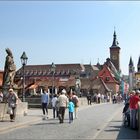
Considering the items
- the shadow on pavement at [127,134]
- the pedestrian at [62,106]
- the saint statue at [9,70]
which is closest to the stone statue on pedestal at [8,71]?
the saint statue at [9,70]

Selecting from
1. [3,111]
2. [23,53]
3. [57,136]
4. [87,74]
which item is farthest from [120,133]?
[87,74]

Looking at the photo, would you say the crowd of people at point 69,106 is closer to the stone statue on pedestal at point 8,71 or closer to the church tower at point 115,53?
the stone statue on pedestal at point 8,71

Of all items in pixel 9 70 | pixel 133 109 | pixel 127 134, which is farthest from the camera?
pixel 9 70

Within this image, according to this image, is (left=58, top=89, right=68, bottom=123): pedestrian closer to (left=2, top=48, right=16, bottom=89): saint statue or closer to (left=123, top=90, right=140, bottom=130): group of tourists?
(left=123, top=90, right=140, bottom=130): group of tourists

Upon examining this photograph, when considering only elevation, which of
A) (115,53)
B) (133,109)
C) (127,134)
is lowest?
(127,134)

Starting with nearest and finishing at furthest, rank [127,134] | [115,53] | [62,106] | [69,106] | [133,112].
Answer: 1. [127,134]
2. [133,112]
3. [62,106]
4. [69,106]
5. [115,53]

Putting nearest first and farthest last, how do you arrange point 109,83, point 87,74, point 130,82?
point 109,83
point 87,74
point 130,82

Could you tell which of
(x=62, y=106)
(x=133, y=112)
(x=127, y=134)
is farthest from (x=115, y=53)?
(x=127, y=134)

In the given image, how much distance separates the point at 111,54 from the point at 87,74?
25916 mm

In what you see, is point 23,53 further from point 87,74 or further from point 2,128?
point 87,74

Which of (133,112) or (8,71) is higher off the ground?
(8,71)

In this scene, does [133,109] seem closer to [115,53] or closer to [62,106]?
[62,106]

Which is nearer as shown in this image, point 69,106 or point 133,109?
point 133,109

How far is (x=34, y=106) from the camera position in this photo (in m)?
41.8
